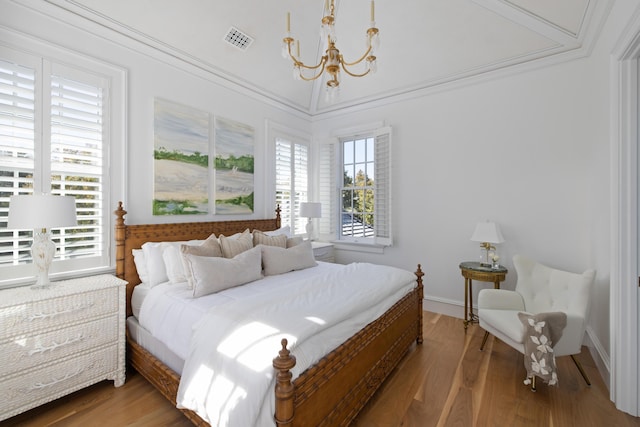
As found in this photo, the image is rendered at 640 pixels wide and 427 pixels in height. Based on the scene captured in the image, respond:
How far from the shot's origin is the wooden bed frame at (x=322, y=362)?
4.59 ft

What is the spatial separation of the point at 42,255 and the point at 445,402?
10.2 ft

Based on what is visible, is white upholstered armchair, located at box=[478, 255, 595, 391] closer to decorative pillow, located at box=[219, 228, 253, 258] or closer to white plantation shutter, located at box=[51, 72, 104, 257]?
decorative pillow, located at box=[219, 228, 253, 258]

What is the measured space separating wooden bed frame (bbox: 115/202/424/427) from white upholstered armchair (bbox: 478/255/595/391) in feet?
2.22

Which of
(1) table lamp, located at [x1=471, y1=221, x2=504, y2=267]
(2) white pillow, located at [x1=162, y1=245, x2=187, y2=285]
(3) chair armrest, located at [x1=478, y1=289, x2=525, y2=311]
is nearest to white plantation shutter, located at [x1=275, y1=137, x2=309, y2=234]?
(2) white pillow, located at [x1=162, y1=245, x2=187, y2=285]

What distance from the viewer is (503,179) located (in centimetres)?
346

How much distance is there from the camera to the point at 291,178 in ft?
15.3

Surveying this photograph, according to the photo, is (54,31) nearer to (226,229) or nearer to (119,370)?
(226,229)

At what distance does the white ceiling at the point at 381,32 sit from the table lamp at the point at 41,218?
65.3 inches

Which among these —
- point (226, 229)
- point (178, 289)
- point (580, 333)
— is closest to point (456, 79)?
point (580, 333)

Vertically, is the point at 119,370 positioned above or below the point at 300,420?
below

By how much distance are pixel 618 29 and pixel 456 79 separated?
167 centimetres

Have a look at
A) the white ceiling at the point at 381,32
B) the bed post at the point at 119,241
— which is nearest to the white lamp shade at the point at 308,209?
the white ceiling at the point at 381,32

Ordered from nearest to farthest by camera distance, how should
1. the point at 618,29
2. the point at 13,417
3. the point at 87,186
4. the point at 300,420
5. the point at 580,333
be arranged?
the point at 300,420 → the point at 13,417 → the point at 618,29 → the point at 580,333 → the point at 87,186

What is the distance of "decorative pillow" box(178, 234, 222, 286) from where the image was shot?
239 cm
